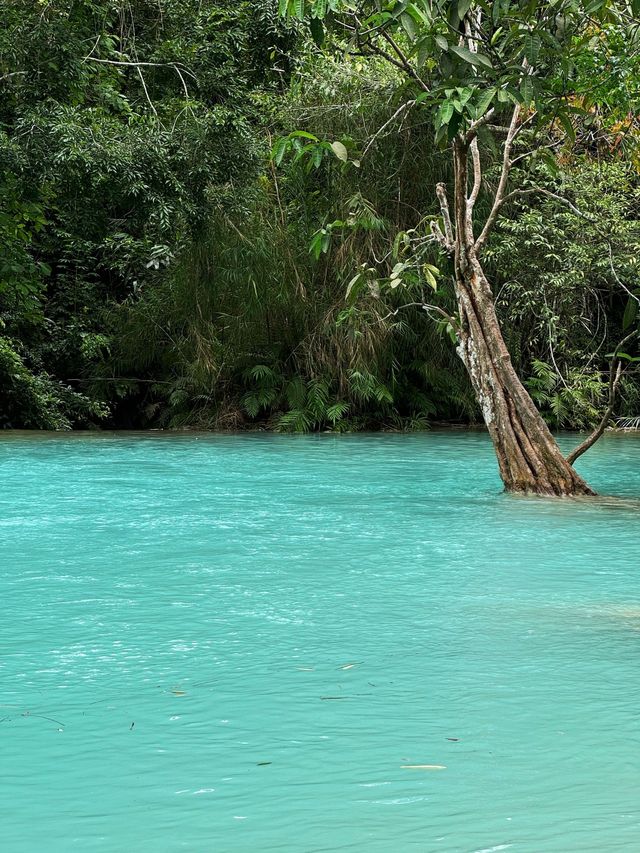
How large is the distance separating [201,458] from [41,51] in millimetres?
5155

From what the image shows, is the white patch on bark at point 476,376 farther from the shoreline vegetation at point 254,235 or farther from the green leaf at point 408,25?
the shoreline vegetation at point 254,235

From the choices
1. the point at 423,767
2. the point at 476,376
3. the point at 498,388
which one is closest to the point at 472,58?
the point at 423,767

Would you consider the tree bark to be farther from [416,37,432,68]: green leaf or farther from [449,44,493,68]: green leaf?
[449,44,493,68]: green leaf

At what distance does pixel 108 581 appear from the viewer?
18.6ft

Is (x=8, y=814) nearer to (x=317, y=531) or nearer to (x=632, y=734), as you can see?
(x=632, y=734)

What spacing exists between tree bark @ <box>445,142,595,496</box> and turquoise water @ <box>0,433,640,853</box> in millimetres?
581

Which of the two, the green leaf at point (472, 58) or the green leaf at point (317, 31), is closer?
the green leaf at point (472, 58)

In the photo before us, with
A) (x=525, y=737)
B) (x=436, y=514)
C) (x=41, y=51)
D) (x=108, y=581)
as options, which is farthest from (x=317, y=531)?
(x=41, y=51)

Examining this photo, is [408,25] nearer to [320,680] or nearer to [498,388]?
[320,680]

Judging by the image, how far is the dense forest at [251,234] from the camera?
1461cm

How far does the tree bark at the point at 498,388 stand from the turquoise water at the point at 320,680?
58 centimetres

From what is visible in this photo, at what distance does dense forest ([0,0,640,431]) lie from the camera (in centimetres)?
1461

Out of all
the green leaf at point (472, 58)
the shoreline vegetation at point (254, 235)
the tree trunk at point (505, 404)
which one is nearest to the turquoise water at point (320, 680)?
the tree trunk at point (505, 404)

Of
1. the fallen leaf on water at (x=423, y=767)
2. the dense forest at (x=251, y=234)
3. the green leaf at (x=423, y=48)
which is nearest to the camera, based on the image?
the fallen leaf on water at (x=423, y=767)
